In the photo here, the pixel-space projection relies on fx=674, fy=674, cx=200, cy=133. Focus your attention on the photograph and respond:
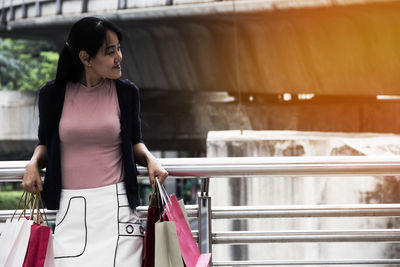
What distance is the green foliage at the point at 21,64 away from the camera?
87.9 feet

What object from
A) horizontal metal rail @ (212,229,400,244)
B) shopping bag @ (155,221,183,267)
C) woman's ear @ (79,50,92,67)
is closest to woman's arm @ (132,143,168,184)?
shopping bag @ (155,221,183,267)

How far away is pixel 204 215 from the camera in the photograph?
268 cm

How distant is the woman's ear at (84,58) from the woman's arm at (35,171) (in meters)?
0.33

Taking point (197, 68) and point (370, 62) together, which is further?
point (197, 68)

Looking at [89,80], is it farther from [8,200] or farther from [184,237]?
[8,200]

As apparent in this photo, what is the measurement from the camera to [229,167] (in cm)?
260

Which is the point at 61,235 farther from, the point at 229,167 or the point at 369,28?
the point at 369,28

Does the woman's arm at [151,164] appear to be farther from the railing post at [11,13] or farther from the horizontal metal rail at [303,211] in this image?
the railing post at [11,13]

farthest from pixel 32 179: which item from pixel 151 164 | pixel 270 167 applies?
pixel 270 167

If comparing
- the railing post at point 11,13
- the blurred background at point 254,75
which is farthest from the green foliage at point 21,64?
the railing post at point 11,13

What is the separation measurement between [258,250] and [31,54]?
2249 cm

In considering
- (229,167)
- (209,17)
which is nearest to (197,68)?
(209,17)

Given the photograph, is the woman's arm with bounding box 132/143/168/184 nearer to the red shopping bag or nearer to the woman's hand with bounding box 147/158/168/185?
the woman's hand with bounding box 147/158/168/185

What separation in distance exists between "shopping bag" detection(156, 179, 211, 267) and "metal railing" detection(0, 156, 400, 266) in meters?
0.31
